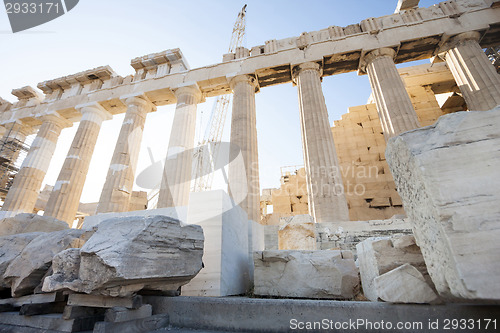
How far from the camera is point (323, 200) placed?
7.63 metres

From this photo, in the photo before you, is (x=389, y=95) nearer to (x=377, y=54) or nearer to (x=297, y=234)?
(x=377, y=54)

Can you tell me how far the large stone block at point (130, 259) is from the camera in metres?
Result: 1.82

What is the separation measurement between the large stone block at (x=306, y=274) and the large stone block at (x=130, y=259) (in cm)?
95

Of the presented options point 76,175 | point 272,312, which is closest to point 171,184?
point 76,175

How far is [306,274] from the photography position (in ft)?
8.90

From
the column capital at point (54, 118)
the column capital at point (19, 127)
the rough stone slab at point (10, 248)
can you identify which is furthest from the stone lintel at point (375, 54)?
the column capital at point (19, 127)

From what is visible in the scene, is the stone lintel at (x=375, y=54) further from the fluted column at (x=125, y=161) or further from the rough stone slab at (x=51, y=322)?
the rough stone slab at (x=51, y=322)

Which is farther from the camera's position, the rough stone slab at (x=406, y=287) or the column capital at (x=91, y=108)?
the column capital at (x=91, y=108)

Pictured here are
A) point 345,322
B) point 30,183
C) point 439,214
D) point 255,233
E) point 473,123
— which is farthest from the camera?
point 30,183

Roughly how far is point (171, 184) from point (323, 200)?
618 centimetres

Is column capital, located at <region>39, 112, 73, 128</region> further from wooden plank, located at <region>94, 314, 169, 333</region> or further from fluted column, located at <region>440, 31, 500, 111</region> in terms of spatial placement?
fluted column, located at <region>440, 31, 500, 111</region>

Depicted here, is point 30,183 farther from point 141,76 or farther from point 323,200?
point 323,200

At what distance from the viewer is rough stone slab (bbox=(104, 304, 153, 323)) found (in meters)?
1.89

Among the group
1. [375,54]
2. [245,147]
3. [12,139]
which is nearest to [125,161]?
[245,147]
